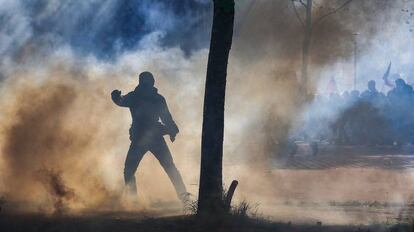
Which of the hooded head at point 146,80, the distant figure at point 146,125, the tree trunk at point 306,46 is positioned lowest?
the distant figure at point 146,125

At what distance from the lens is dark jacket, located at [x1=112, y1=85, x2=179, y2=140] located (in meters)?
10.2

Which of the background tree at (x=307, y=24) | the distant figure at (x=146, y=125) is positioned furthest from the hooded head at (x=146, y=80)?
the background tree at (x=307, y=24)

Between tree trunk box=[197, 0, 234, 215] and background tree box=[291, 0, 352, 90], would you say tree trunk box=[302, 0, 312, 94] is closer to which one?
background tree box=[291, 0, 352, 90]

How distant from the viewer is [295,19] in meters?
28.1

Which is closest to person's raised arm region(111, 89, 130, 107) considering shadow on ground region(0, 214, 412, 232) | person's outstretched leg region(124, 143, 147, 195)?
person's outstretched leg region(124, 143, 147, 195)

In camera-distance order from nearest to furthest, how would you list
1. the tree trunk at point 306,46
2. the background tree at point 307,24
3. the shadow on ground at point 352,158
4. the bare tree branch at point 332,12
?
the shadow on ground at point 352,158 < the tree trunk at point 306,46 < the background tree at point 307,24 < the bare tree branch at point 332,12

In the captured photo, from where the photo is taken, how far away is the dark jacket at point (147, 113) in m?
10.2

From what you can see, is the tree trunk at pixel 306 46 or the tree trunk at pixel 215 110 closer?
the tree trunk at pixel 215 110

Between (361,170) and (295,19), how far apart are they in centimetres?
1490

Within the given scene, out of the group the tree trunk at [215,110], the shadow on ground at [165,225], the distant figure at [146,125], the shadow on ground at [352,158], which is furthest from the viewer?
the shadow on ground at [352,158]

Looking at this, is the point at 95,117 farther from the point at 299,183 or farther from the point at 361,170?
the point at 361,170

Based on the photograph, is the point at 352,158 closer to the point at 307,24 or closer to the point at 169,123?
the point at 169,123

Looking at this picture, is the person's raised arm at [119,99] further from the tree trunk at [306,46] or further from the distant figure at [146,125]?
the tree trunk at [306,46]

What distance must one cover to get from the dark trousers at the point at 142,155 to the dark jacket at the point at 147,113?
0.11 metres
